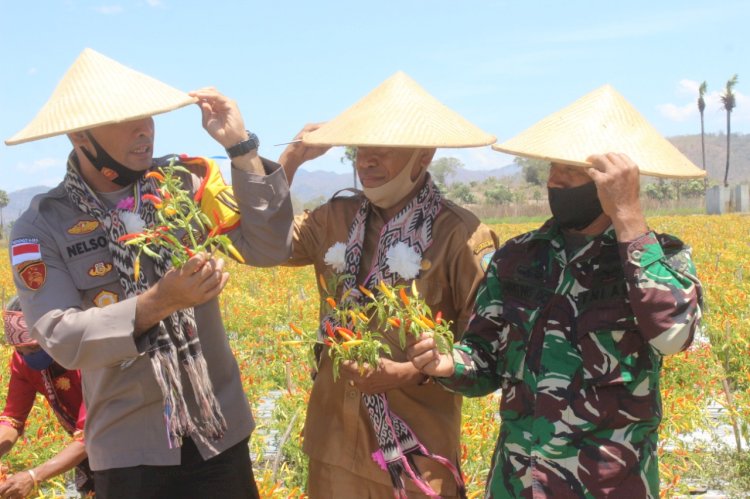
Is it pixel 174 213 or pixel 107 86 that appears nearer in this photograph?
pixel 174 213

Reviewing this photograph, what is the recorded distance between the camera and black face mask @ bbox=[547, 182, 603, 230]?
236 centimetres

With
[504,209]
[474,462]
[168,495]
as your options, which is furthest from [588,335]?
[504,209]

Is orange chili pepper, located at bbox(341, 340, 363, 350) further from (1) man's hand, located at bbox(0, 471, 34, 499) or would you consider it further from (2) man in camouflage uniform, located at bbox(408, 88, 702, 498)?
(1) man's hand, located at bbox(0, 471, 34, 499)

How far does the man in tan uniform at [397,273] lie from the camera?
9.45ft

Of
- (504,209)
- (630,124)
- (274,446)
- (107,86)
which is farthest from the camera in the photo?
(504,209)

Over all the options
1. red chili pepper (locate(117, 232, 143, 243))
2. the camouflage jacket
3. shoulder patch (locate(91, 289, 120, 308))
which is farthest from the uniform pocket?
shoulder patch (locate(91, 289, 120, 308))

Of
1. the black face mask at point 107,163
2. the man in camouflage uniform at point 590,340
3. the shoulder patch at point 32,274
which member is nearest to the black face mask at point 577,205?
the man in camouflage uniform at point 590,340

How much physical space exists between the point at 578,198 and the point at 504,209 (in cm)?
4534

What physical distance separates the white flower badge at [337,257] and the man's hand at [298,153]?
1.37 feet

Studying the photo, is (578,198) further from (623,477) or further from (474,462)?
(474,462)

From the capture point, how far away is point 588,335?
7.55 feet

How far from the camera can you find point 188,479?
2721mm

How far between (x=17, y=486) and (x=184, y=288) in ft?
6.32

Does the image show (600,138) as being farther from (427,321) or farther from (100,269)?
(100,269)
